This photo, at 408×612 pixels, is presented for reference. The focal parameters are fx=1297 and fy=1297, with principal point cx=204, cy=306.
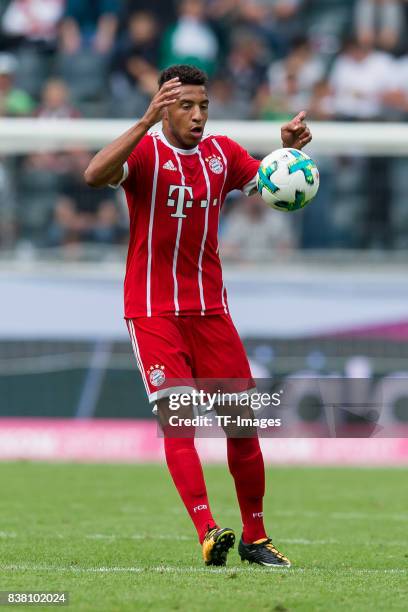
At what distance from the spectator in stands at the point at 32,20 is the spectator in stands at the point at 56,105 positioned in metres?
1.82

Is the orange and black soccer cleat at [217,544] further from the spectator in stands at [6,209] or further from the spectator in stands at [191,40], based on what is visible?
the spectator in stands at [191,40]

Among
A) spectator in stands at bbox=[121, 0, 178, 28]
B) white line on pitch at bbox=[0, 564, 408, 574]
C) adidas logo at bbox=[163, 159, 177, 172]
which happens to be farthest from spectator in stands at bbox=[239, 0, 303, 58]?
white line on pitch at bbox=[0, 564, 408, 574]

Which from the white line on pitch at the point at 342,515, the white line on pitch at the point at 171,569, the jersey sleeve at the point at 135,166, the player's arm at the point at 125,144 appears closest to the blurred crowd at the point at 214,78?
the white line on pitch at the point at 342,515

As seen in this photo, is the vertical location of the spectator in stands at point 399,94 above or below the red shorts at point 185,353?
above

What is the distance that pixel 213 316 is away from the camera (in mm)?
7020

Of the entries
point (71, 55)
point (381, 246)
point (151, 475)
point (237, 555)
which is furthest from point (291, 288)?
point (237, 555)

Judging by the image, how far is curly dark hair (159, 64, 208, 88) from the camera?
6844mm

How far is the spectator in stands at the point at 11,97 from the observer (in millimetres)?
16250

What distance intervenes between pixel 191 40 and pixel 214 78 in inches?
41.2

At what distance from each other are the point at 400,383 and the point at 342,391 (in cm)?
67

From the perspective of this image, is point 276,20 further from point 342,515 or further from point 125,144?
point 125,144

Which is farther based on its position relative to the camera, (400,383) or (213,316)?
(400,383)

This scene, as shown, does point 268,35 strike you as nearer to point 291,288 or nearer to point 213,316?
point 291,288

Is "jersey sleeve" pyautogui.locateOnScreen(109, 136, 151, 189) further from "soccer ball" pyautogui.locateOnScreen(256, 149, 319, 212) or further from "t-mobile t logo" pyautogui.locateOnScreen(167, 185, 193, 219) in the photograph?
"soccer ball" pyautogui.locateOnScreen(256, 149, 319, 212)
